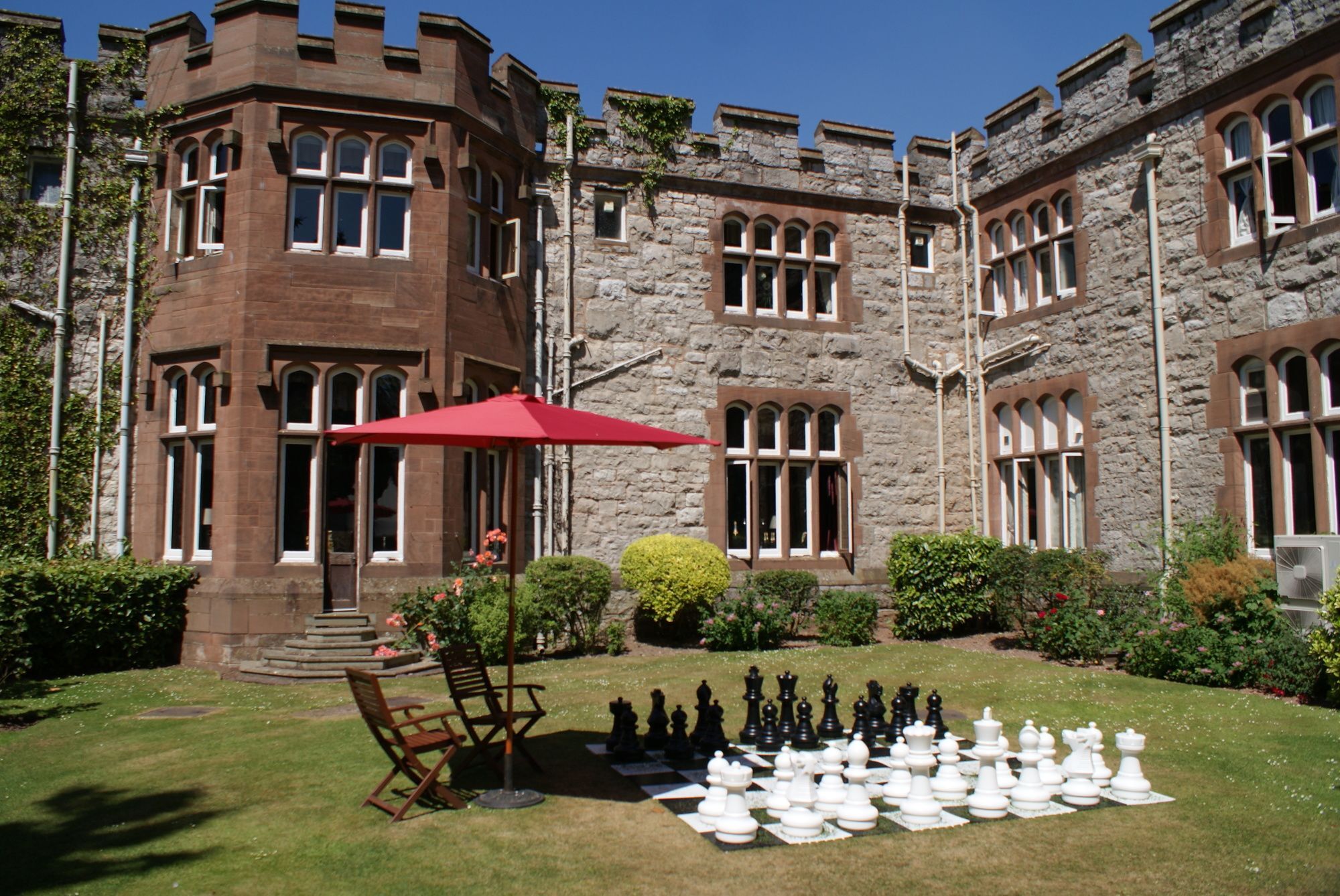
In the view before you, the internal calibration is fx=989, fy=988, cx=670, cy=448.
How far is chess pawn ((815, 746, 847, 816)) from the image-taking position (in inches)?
222

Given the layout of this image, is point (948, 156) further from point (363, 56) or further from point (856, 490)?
point (363, 56)

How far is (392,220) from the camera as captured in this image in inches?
527

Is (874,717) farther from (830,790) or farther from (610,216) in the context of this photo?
(610,216)

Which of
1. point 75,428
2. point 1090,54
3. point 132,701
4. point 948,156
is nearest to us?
point 132,701

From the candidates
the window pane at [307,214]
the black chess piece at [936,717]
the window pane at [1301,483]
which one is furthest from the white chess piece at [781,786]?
the window pane at [307,214]

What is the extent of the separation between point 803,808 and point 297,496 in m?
9.11

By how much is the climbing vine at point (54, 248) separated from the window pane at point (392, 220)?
3174mm

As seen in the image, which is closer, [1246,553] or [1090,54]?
[1246,553]

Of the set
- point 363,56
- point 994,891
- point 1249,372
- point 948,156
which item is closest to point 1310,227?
point 1249,372

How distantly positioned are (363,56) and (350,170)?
150cm

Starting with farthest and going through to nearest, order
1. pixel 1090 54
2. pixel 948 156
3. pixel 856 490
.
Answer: pixel 948 156, pixel 856 490, pixel 1090 54

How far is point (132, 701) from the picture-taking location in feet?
33.1

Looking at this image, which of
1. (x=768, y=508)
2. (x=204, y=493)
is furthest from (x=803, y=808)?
(x=768, y=508)

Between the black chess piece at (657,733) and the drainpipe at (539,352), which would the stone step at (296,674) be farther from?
the black chess piece at (657,733)
